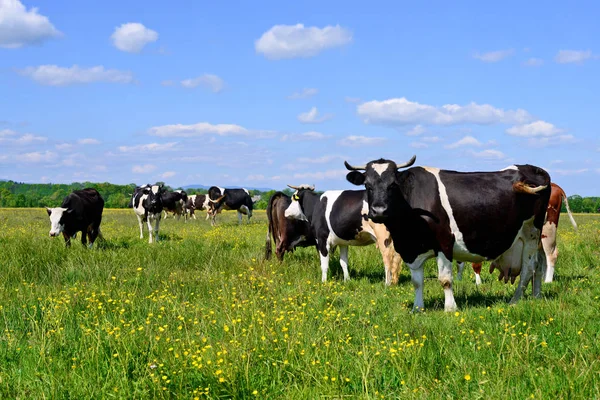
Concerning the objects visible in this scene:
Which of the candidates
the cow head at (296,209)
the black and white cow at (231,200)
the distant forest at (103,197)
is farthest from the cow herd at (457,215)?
the distant forest at (103,197)

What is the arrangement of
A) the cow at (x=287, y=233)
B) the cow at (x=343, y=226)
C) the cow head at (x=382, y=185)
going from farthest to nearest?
the cow at (x=287, y=233), the cow at (x=343, y=226), the cow head at (x=382, y=185)

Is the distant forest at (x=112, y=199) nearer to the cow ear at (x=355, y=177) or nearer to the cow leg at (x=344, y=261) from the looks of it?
the cow leg at (x=344, y=261)

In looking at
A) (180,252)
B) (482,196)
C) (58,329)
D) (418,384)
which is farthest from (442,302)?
(180,252)

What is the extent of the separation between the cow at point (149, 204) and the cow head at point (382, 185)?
46.3 ft

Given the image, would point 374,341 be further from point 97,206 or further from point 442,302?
point 97,206

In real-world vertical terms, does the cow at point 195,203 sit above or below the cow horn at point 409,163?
below

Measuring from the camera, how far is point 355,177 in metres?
8.58

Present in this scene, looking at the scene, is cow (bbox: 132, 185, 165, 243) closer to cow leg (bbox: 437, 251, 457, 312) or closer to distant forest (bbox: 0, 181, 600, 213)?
cow leg (bbox: 437, 251, 457, 312)

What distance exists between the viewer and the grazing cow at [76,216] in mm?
15688

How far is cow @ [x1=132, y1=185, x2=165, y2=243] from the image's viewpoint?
2136cm

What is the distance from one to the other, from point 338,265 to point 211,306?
4947 mm

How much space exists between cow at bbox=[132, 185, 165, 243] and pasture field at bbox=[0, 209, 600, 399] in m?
10.7

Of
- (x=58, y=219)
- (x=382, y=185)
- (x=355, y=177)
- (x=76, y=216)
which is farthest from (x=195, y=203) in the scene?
(x=382, y=185)

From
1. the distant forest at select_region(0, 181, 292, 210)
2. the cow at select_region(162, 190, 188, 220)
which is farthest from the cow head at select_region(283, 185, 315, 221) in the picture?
the distant forest at select_region(0, 181, 292, 210)
